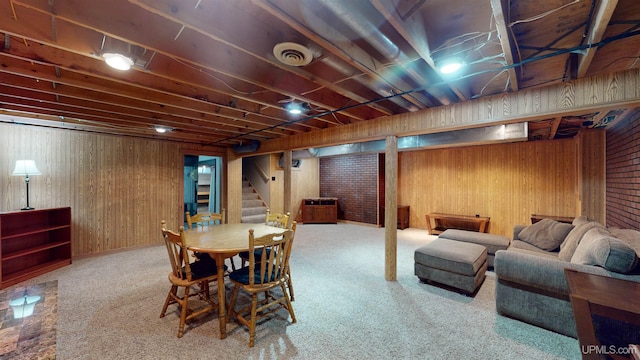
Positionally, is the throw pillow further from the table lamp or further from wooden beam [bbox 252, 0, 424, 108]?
the table lamp

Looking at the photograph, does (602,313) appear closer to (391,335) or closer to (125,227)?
A: (391,335)

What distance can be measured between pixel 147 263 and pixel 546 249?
236 inches

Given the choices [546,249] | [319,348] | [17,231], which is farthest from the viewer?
[17,231]

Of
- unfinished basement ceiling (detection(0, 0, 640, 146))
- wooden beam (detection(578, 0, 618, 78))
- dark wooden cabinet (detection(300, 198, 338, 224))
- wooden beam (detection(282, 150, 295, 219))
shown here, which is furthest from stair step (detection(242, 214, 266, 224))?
wooden beam (detection(578, 0, 618, 78))

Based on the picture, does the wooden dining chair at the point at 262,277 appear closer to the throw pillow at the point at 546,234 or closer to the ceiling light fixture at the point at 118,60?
the ceiling light fixture at the point at 118,60

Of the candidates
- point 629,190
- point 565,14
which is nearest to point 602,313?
point 565,14

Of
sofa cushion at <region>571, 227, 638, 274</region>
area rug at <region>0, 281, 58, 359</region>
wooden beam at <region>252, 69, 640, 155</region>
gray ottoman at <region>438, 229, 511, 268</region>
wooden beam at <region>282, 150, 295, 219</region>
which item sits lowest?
area rug at <region>0, 281, 58, 359</region>

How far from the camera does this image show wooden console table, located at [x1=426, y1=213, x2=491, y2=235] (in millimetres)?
5770

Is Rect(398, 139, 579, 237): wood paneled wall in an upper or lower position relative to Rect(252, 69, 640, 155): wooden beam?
lower

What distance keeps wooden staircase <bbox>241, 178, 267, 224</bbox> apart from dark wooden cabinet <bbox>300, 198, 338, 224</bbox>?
4.32 feet

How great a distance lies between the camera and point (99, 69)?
2.24 meters

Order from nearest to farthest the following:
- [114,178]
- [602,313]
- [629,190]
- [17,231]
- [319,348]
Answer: [602,313]
[319,348]
[629,190]
[17,231]
[114,178]

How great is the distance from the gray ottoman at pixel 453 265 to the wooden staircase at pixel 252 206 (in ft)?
15.9

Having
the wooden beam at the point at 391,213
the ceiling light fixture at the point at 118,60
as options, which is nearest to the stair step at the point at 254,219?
the wooden beam at the point at 391,213
